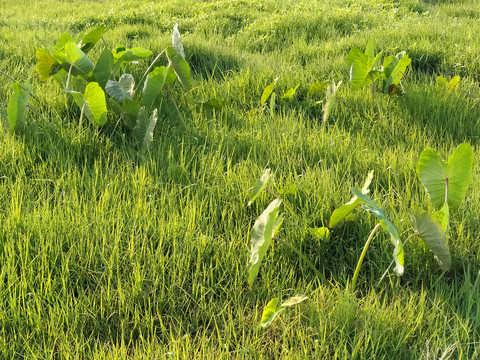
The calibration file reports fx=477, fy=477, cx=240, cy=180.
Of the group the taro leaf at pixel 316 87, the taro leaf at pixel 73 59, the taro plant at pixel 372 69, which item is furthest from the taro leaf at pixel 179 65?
the taro plant at pixel 372 69

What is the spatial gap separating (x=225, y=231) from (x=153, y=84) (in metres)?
0.98

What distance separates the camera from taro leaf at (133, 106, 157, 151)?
2.22 metres

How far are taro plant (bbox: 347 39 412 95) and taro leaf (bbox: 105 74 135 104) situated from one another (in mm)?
1125

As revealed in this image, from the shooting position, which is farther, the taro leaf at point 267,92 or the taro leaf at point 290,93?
the taro leaf at point 290,93

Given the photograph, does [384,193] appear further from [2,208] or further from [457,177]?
[2,208]

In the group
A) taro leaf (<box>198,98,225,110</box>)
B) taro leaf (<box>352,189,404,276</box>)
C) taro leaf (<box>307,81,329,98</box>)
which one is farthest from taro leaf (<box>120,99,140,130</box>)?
taro leaf (<box>352,189,404,276</box>)

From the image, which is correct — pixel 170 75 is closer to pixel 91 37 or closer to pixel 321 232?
pixel 91 37

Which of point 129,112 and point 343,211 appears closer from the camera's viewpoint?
point 343,211

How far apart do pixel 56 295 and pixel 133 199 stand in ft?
1.78

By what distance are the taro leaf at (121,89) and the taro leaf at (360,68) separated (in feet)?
3.67

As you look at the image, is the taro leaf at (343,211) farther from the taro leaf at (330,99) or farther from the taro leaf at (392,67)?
the taro leaf at (392,67)

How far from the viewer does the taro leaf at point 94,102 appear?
85.8 inches

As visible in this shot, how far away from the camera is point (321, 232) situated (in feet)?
5.31

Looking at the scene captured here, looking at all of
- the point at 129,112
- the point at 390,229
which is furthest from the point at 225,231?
the point at 129,112
